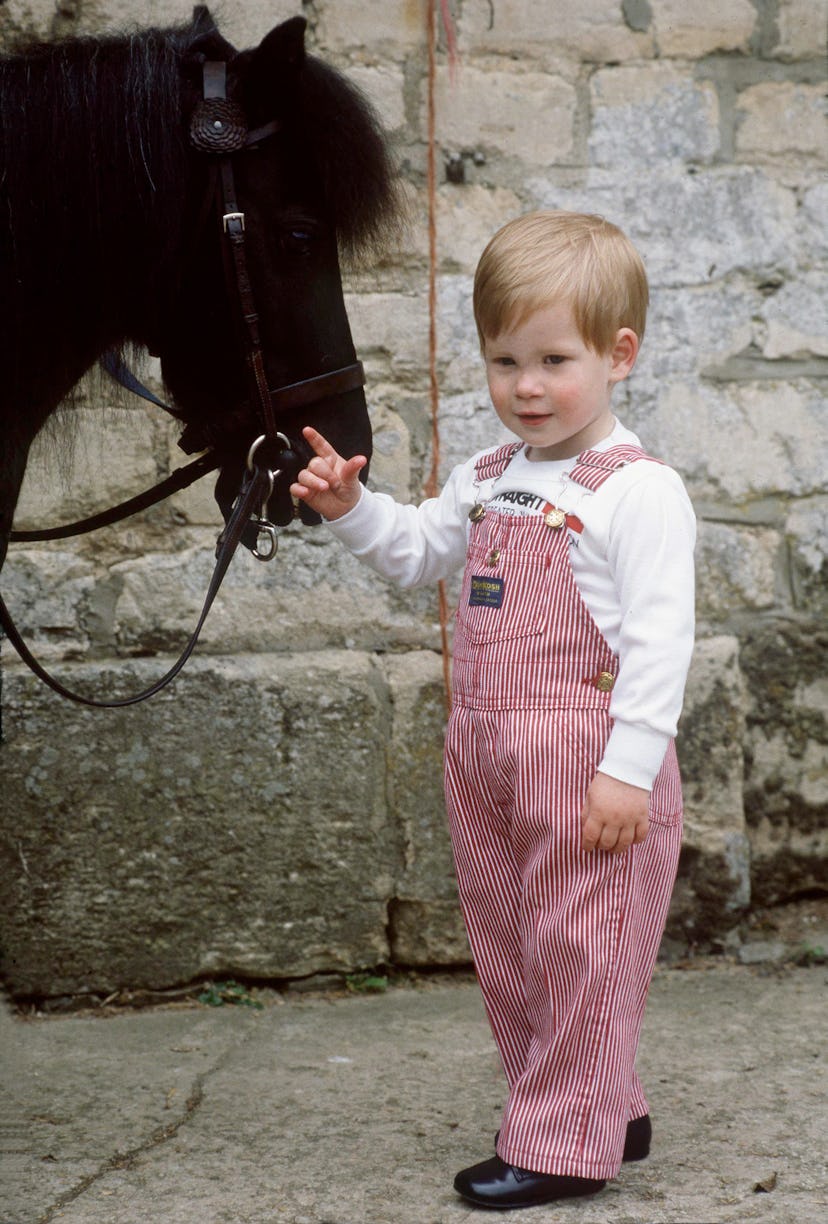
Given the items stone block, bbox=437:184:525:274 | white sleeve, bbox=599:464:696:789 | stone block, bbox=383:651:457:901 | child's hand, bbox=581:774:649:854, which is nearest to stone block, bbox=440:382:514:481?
stone block, bbox=437:184:525:274

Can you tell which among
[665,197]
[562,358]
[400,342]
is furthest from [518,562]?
[665,197]

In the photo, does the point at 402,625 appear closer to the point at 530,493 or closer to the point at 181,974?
the point at 181,974

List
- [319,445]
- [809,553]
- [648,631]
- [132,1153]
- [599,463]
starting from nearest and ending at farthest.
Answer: [648,631], [599,463], [319,445], [132,1153], [809,553]

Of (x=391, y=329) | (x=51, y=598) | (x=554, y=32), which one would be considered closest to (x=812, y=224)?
(x=554, y=32)

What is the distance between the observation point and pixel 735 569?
2.88 metres

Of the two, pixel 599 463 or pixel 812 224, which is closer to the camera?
pixel 599 463

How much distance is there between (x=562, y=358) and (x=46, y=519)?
140 centimetres

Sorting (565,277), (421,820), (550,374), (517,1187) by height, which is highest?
(565,277)

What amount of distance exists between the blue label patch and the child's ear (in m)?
0.32

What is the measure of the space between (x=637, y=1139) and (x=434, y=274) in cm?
174

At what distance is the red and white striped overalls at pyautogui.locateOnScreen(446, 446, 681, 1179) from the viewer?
1702 mm

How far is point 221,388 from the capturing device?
1.95 m

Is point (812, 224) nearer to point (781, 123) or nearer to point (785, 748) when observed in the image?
point (781, 123)

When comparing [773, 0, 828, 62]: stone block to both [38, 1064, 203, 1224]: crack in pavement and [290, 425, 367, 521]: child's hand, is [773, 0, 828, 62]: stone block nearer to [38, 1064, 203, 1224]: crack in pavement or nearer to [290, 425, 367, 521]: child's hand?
[290, 425, 367, 521]: child's hand
